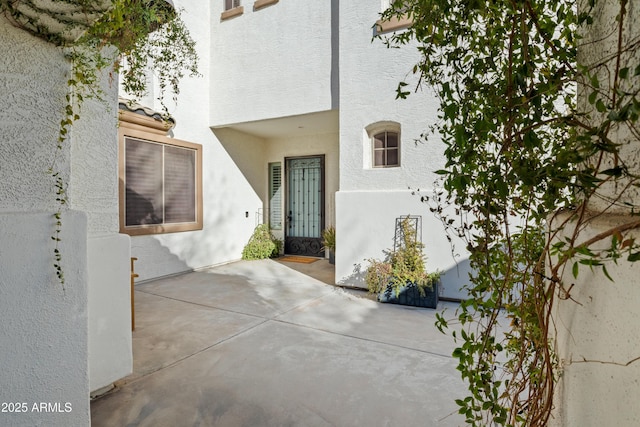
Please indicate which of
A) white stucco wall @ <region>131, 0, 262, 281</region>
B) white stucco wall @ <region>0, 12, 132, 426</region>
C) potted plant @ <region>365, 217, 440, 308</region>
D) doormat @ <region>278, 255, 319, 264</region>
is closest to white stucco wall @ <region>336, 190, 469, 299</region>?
potted plant @ <region>365, 217, 440, 308</region>

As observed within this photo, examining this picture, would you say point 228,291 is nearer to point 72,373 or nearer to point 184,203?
point 184,203

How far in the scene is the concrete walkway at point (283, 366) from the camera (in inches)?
86.4

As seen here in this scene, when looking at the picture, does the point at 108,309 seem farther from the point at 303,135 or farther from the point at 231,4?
the point at 231,4

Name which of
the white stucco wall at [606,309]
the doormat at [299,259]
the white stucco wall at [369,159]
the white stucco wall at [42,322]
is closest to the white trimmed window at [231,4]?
the white stucco wall at [369,159]

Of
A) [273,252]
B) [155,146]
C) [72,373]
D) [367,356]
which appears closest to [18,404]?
[72,373]

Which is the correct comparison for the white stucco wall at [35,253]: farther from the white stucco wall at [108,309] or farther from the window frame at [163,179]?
the window frame at [163,179]

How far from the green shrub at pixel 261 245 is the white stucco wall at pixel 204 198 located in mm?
144

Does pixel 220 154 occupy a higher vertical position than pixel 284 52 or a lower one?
lower

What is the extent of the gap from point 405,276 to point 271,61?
434 cm

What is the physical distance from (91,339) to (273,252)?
18.9ft

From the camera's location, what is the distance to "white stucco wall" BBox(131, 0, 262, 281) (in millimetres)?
5980

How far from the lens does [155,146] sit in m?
5.80

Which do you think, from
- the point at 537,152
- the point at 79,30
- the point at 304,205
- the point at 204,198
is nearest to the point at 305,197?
the point at 304,205

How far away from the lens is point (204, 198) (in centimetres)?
683
